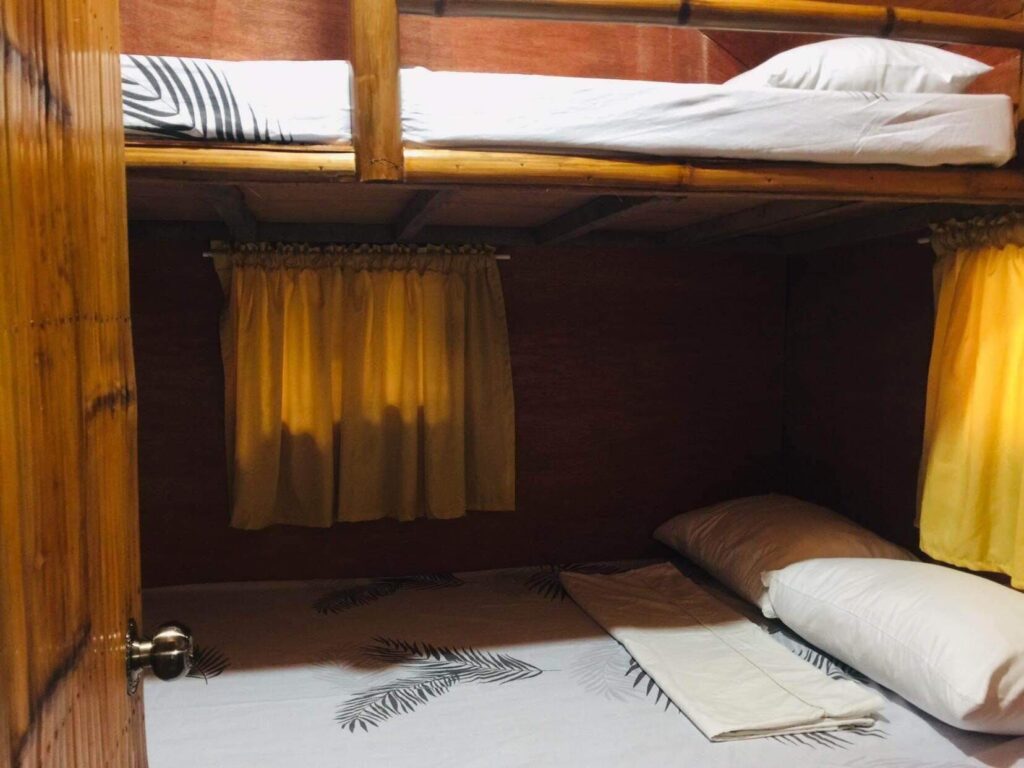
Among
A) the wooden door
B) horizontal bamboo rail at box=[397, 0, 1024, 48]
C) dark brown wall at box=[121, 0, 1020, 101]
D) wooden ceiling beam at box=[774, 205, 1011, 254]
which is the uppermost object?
dark brown wall at box=[121, 0, 1020, 101]

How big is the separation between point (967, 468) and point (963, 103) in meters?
0.85

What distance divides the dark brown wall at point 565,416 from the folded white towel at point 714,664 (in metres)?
0.38

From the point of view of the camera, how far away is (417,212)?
2.00 meters

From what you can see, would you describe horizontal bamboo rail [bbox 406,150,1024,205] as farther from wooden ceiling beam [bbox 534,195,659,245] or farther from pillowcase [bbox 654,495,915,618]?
pillowcase [bbox 654,495,915,618]

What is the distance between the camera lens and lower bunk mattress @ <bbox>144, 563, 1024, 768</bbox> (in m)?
1.56

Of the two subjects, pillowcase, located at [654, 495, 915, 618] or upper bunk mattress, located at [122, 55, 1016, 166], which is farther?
pillowcase, located at [654, 495, 915, 618]

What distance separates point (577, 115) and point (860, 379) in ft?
5.30

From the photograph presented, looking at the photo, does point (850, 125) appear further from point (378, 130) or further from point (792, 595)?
point (792, 595)

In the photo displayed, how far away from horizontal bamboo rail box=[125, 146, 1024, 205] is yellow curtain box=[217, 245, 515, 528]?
1087mm

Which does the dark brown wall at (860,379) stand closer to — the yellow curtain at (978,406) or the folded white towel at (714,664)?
the yellow curtain at (978,406)

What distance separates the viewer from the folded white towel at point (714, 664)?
167 cm

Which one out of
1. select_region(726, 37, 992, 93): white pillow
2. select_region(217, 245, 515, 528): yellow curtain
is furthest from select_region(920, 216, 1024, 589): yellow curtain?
select_region(217, 245, 515, 528): yellow curtain

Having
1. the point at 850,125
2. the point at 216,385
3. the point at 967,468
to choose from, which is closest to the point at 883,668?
the point at 967,468

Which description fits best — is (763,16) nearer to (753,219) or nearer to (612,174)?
(612,174)
